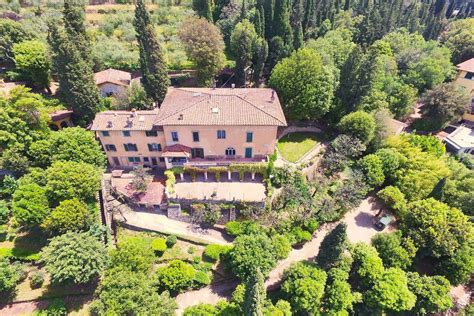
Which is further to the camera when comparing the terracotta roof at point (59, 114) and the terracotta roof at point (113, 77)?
the terracotta roof at point (113, 77)

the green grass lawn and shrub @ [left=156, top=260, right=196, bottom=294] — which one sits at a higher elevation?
the green grass lawn

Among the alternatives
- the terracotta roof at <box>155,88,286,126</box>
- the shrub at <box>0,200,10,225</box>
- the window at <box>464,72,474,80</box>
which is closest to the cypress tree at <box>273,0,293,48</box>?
the terracotta roof at <box>155,88,286,126</box>

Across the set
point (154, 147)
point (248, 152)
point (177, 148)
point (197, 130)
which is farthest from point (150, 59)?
point (248, 152)

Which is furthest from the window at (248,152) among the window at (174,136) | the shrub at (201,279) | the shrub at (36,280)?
the shrub at (36,280)

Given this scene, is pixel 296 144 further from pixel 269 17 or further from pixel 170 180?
pixel 269 17

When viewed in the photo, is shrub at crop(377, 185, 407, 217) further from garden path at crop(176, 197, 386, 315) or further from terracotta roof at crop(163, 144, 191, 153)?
terracotta roof at crop(163, 144, 191, 153)

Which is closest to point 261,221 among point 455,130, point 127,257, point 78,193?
point 127,257

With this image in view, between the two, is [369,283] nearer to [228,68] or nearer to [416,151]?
[416,151]

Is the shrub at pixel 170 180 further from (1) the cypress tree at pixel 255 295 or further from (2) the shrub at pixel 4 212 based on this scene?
(2) the shrub at pixel 4 212
